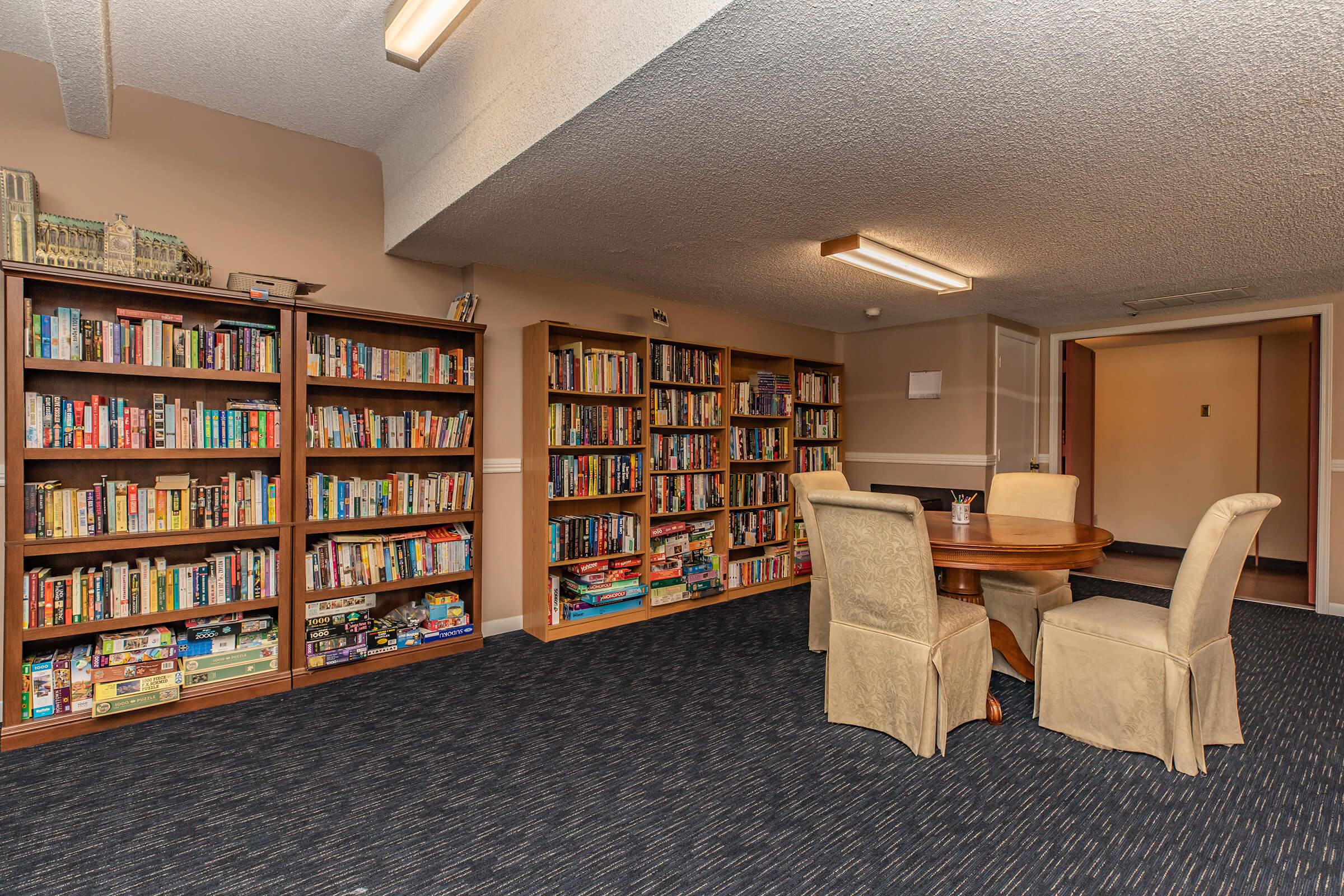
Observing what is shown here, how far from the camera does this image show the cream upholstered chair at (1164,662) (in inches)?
92.7

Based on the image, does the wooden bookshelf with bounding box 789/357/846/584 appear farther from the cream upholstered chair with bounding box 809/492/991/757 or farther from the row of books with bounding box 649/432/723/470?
the cream upholstered chair with bounding box 809/492/991/757

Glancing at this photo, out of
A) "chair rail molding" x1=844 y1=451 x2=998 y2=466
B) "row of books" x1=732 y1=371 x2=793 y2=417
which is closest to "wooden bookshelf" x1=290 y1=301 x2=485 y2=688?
"row of books" x1=732 y1=371 x2=793 y2=417

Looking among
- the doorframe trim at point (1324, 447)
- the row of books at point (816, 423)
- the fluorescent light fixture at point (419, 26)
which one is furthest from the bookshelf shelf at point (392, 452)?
the doorframe trim at point (1324, 447)

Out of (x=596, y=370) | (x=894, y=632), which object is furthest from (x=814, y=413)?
(x=894, y=632)

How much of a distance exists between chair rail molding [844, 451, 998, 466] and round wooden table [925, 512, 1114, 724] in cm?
207

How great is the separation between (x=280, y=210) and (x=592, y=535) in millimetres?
2480

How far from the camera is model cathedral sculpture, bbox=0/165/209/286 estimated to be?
8.32ft

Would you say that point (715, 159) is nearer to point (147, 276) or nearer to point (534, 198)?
point (534, 198)

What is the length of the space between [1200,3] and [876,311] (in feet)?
12.2

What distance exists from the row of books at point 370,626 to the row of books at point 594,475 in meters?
0.88

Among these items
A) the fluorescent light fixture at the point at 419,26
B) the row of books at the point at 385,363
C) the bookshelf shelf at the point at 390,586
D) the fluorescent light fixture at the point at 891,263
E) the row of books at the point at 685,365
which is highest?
the fluorescent light fixture at the point at 419,26

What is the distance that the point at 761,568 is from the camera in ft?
17.1

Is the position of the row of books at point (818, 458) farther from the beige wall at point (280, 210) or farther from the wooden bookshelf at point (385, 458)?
the wooden bookshelf at point (385, 458)

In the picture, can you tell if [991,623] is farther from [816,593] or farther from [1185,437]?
[1185,437]
